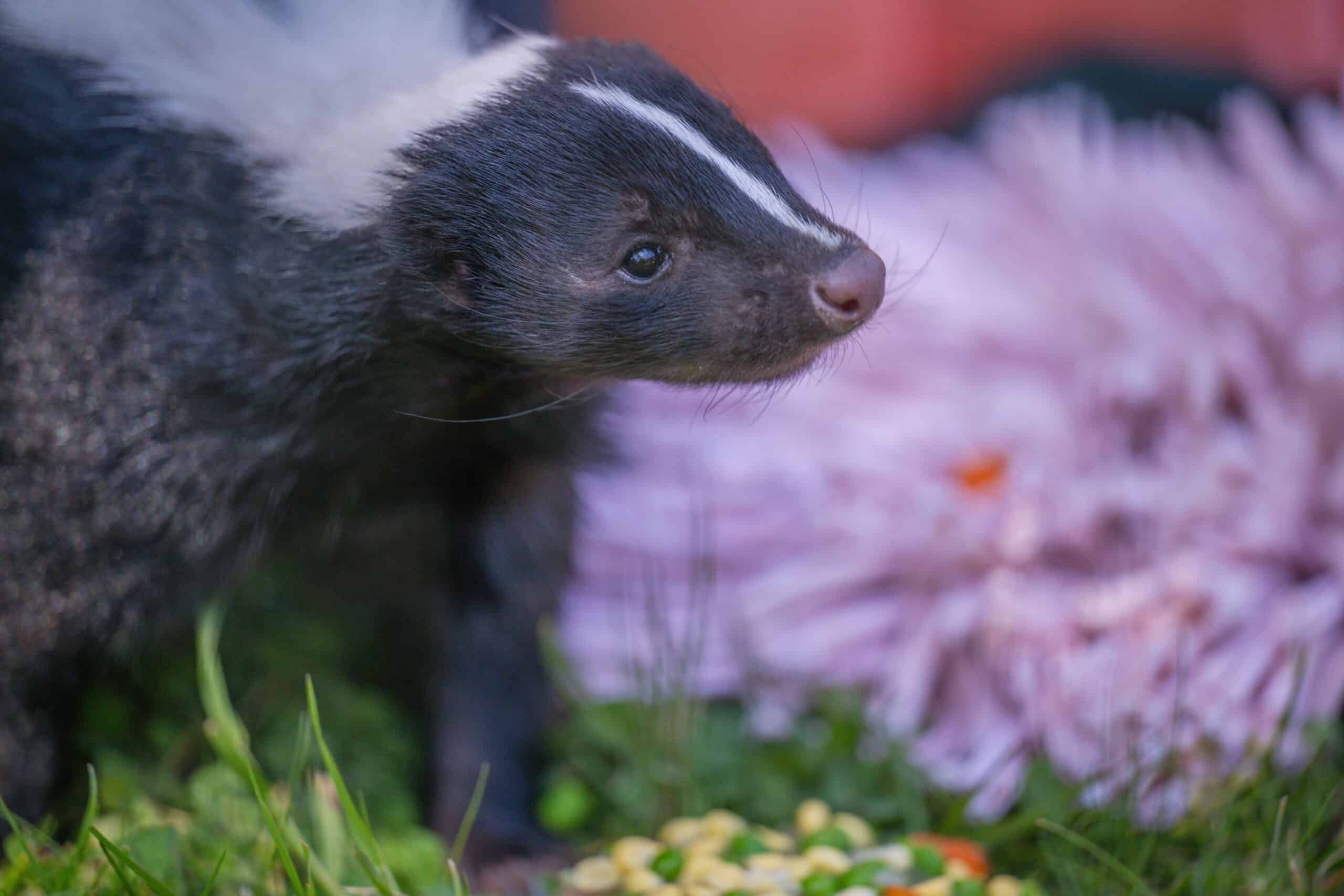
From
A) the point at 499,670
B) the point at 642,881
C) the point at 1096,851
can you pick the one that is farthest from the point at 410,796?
the point at 1096,851

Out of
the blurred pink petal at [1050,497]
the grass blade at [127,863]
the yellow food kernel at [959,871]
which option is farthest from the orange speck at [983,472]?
the grass blade at [127,863]

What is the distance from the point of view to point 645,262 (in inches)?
61.2

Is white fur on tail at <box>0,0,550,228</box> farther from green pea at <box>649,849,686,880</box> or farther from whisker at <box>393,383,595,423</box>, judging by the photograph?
green pea at <box>649,849,686,880</box>

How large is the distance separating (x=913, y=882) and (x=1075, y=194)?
2183 mm

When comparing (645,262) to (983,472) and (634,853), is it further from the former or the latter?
(983,472)

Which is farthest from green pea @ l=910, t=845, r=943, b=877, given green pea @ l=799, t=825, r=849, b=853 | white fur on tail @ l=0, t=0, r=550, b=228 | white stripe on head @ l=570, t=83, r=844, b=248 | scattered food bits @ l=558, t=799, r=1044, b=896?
white fur on tail @ l=0, t=0, r=550, b=228

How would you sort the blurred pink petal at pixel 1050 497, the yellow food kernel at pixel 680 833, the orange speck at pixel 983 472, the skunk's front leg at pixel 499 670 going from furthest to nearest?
the orange speck at pixel 983 472 → the blurred pink petal at pixel 1050 497 → the skunk's front leg at pixel 499 670 → the yellow food kernel at pixel 680 833

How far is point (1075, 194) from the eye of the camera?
3.44 metres

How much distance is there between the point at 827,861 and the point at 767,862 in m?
0.09

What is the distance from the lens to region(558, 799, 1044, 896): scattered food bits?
1.78 metres

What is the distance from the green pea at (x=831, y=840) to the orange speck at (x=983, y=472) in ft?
3.28

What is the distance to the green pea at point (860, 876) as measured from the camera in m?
1.77

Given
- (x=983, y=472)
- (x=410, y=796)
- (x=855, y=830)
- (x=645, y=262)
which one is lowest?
(x=410, y=796)

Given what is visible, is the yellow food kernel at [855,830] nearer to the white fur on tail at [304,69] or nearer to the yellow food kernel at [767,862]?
the yellow food kernel at [767,862]
